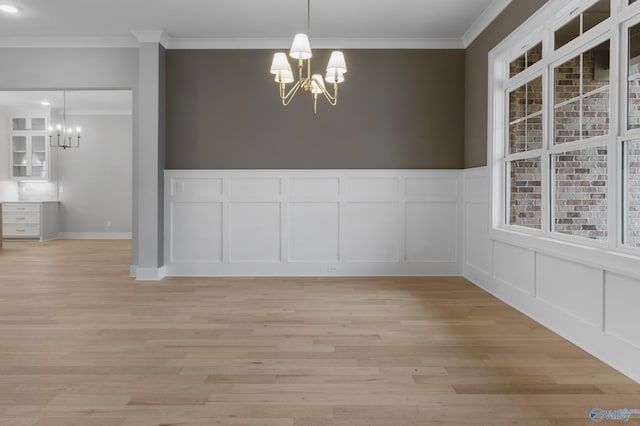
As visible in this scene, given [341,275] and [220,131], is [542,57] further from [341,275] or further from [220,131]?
[220,131]

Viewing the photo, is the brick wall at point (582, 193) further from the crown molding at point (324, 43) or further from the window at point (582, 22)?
the crown molding at point (324, 43)

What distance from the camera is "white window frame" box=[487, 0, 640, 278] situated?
2635 millimetres

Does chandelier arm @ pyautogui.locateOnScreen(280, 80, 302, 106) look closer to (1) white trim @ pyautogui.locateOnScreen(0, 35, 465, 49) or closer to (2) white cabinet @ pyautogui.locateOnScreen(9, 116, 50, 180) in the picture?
(1) white trim @ pyautogui.locateOnScreen(0, 35, 465, 49)

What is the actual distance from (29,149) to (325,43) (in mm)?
7754

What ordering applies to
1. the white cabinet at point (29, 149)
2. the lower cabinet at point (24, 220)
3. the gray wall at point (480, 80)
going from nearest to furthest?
the gray wall at point (480, 80) → the lower cabinet at point (24, 220) → the white cabinet at point (29, 149)

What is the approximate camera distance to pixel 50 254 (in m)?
7.27

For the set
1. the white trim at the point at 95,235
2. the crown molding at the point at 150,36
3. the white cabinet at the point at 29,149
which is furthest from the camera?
the white trim at the point at 95,235

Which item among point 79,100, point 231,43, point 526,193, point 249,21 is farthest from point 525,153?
point 79,100

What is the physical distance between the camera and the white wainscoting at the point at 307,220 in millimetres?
5434

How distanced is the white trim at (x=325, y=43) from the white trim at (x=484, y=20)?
15cm

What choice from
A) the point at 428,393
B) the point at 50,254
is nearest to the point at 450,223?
the point at 428,393

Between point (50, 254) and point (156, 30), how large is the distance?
14.3ft

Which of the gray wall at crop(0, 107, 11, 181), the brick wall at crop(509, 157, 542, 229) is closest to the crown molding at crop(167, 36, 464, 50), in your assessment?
the brick wall at crop(509, 157, 542, 229)

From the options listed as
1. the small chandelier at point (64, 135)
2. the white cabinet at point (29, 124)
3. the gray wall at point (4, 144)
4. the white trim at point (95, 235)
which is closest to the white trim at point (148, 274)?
the white trim at point (95, 235)
